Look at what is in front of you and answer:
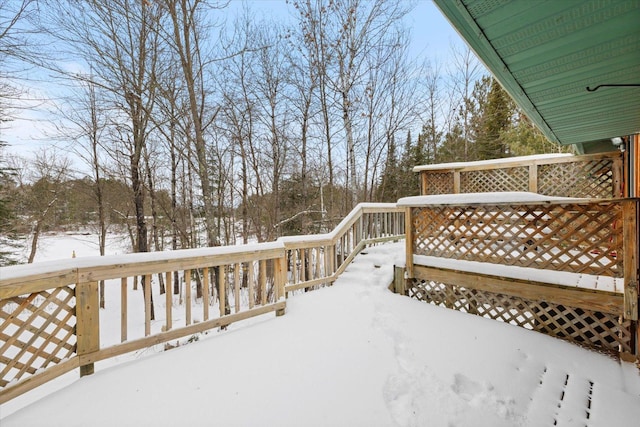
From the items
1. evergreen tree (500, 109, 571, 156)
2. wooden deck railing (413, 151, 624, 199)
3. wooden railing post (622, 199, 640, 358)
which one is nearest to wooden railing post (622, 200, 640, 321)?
wooden railing post (622, 199, 640, 358)

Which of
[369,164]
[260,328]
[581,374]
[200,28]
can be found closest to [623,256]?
[581,374]

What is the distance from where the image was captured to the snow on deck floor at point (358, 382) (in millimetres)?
1877

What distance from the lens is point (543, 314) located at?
11.1ft

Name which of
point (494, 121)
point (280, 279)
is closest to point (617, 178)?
point (280, 279)

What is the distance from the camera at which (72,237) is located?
13.7 metres

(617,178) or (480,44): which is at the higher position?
(480,44)

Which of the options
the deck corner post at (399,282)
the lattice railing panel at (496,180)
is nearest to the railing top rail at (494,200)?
the deck corner post at (399,282)

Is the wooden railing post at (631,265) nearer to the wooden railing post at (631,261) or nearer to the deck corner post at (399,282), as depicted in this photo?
the wooden railing post at (631,261)

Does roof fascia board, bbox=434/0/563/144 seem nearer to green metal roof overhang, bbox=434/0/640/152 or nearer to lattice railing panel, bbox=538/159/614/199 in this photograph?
green metal roof overhang, bbox=434/0/640/152

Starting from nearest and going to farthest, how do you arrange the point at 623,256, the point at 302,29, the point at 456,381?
1. the point at 456,381
2. the point at 623,256
3. the point at 302,29

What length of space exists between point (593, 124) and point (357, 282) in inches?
183

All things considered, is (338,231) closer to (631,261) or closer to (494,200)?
(494,200)

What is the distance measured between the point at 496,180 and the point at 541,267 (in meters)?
4.74

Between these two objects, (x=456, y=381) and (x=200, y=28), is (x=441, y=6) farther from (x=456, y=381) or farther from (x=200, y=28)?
(x=200, y=28)
